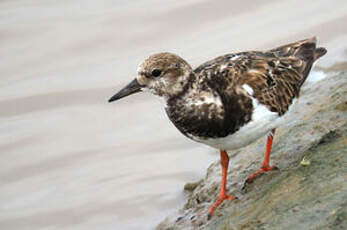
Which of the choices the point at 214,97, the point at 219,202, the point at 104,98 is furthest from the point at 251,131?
the point at 104,98

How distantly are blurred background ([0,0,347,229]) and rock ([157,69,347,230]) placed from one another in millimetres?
589

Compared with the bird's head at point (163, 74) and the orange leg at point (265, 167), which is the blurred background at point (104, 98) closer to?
the orange leg at point (265, 167)

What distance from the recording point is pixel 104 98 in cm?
684

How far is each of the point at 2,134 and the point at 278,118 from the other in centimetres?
338

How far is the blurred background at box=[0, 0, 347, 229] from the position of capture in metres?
5.43

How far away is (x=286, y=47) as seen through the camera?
182 inches

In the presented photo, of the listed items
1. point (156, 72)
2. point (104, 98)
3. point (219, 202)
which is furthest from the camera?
point (104, 98)

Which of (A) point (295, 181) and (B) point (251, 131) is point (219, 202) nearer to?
(B) point (251, 131)

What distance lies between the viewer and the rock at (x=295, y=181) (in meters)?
3.04

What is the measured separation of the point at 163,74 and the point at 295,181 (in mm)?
973

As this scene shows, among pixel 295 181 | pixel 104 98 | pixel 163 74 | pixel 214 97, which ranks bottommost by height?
pixel 295 181

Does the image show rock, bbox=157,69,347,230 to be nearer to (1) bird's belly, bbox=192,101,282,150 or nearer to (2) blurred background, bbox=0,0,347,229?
(1) bird's belly, bbox=192,101,282,150

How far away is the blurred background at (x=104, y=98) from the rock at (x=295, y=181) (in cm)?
59

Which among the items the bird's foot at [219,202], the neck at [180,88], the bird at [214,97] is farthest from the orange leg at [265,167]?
the neck at [180,88]
